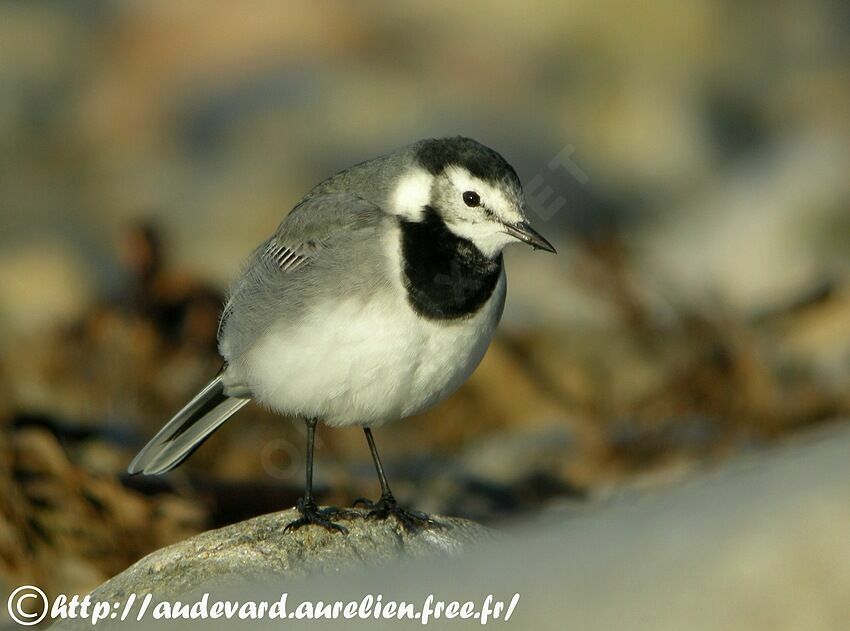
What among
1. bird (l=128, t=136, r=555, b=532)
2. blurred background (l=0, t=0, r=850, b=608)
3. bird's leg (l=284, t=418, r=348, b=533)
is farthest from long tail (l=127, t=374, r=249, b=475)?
blurred background (l=0, t=0, r=850, b=608)

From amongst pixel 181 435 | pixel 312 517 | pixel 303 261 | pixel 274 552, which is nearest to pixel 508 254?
pixel 181 435

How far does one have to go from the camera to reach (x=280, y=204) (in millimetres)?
12367

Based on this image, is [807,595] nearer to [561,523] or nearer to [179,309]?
[561,523]

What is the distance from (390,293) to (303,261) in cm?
53

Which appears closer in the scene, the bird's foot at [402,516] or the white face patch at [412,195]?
the white face patch at [412,195]

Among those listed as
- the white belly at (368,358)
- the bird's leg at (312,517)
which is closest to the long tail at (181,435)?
the white belly at (368,358)

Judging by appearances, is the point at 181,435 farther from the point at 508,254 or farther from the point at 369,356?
the point at 508,254

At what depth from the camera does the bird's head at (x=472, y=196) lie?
5.49 m

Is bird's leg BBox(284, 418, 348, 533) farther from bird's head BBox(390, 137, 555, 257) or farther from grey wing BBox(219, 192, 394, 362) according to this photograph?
bird's head BBox(390, 137, 555, 257)

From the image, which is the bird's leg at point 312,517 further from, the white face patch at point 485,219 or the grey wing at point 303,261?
the white face patch at point 485,219

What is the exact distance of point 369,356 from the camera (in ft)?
17.6

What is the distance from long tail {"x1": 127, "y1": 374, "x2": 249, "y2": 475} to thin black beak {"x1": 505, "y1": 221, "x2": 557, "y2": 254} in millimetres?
1765

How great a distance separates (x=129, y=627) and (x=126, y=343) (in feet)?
19.9

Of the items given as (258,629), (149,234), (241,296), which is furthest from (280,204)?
(258,629)
